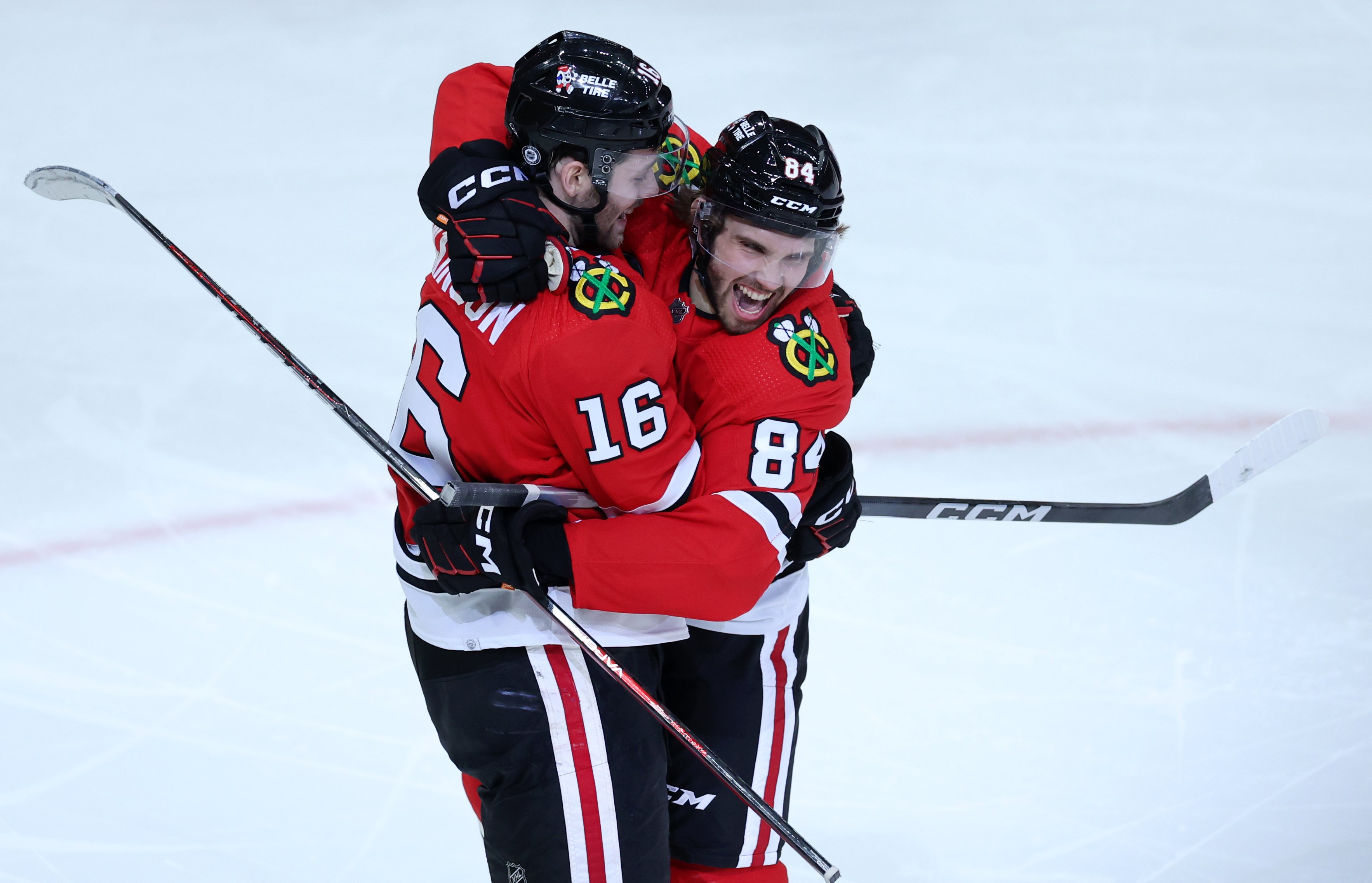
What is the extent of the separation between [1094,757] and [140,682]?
2.43m

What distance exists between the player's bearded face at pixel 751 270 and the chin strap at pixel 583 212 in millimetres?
212

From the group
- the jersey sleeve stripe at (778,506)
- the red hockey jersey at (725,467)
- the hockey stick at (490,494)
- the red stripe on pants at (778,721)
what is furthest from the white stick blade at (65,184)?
the red stripe on pants at (778,721)

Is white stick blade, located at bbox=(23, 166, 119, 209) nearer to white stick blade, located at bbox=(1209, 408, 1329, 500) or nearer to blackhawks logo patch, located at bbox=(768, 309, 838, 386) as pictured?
blackhawks logo patch, located at bbox=(768, 309, 838, 386)

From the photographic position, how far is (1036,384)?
172 inches

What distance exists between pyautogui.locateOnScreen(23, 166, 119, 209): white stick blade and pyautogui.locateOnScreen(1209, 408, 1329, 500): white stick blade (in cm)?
249

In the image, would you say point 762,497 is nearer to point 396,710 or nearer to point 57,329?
point 396,710

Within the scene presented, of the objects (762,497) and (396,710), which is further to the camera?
(396,710)

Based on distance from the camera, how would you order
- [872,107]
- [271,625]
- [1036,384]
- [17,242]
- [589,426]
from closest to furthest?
[589,426], [271,625], [1036,384], [17,242], [872,107]

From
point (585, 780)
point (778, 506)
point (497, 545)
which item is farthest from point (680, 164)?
point (585, 780)

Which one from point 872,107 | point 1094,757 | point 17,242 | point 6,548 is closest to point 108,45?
point 17,242

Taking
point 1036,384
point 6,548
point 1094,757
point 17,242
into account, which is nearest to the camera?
point 1094,757

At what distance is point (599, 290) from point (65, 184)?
4.63 feet

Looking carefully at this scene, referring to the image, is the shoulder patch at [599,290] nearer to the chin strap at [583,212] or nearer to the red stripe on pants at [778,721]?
the chin strap at [583,212]

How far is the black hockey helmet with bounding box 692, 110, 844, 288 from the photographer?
2150 mm
